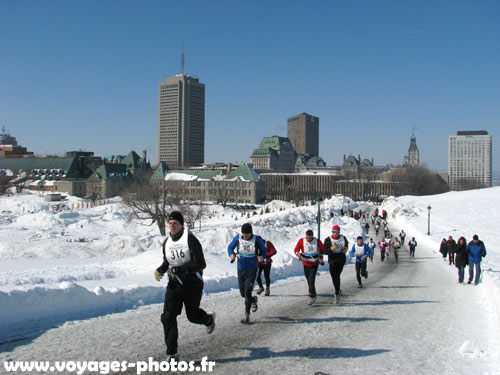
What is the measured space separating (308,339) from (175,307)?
93.4 inches

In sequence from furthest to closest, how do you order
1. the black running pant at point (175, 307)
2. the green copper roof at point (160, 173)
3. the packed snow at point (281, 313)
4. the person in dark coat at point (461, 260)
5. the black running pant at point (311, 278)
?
1. the green copper roof at point (160, 173)
2. the person in dark coat at point (461, 260)
3. the black running pant at point (311, 278)
4. the packed snow at point (281, 313)
5. the black running pant at point (175, 307)

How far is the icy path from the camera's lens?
6.41m

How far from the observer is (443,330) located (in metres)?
8.35

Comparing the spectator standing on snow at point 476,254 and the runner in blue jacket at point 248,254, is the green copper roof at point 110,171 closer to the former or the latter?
the spectator standing on snow at point 476,254

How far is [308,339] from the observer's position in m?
7.48

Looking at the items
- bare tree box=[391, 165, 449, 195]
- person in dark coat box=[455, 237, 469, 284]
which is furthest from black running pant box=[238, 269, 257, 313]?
bare tree box=[391, 165, 449, 195]

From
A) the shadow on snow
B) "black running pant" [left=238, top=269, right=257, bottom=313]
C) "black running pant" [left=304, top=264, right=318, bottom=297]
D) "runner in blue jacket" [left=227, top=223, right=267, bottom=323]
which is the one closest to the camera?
the shadow on snow

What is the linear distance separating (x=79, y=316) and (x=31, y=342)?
1.84m

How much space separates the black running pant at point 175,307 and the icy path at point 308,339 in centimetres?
51

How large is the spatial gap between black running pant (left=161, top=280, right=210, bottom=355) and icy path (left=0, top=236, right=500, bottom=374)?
0.51 metres

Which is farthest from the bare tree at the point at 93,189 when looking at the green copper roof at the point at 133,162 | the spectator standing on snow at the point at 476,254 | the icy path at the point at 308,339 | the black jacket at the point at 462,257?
the icy path at the point at 308,339

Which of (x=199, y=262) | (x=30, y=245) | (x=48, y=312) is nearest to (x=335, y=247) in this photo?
(x=199, y=262)

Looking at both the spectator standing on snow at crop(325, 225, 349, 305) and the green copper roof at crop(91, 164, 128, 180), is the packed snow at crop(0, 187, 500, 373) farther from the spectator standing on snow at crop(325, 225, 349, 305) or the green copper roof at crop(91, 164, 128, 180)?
the green copper roof at crop(91, 164, 128, 180)

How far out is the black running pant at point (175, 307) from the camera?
20.3ft
